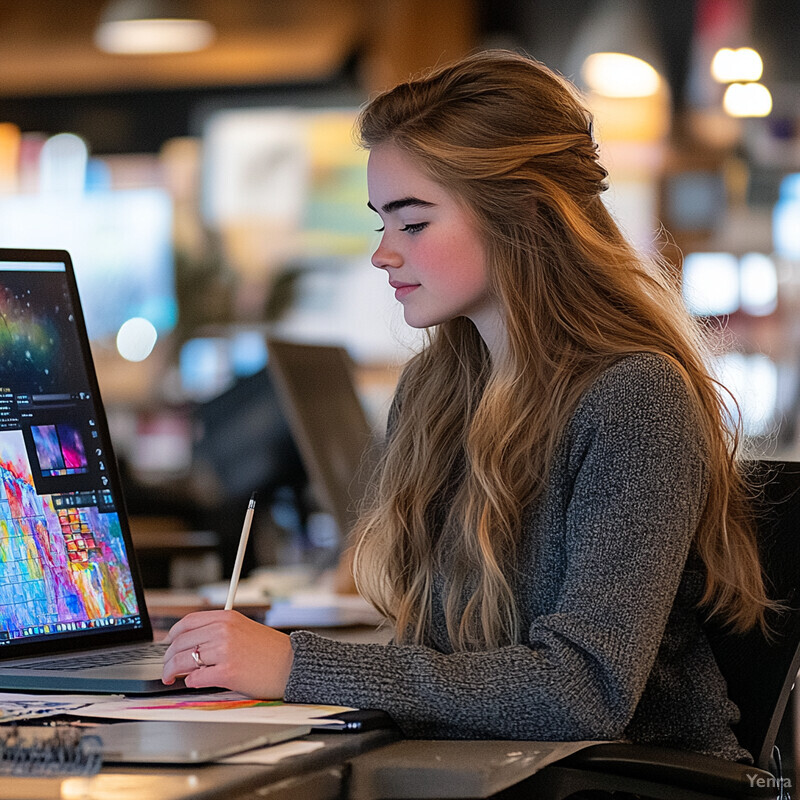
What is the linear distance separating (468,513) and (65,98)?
6.36 m

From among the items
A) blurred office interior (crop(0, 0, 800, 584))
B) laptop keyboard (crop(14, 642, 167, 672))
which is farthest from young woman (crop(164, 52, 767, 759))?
blurred office interior (crop(0, 0, 800, 584))

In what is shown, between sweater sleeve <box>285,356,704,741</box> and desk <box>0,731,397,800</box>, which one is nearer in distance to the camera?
desk <box>0,731,397,800</box>

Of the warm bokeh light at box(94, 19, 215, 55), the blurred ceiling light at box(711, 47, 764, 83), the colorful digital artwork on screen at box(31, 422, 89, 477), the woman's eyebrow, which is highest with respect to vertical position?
the warm bokeh light at box(94, 19, 215, 55)

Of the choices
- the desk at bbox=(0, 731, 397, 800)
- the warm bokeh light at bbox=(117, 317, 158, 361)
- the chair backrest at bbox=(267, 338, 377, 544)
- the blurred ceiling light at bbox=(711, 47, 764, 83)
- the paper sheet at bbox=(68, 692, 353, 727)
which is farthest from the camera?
the warm bokeh light at bbox=(117, 317, 158, 361)

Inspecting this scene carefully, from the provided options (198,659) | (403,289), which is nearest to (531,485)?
(403,289)

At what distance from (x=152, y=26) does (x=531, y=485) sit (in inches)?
186

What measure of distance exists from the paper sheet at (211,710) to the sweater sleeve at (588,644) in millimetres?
40

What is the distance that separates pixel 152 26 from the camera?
5.59 m

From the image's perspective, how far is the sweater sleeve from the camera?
115cm

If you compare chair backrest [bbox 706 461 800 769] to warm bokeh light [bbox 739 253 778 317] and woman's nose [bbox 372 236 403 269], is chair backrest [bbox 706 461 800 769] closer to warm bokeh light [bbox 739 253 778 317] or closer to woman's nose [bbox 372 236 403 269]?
woman's nose [bbox 372 236 403 269]

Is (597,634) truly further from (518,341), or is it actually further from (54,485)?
(54,485)

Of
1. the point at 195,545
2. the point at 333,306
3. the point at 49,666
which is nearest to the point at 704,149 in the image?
the point at 333,306

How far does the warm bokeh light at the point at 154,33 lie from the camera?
546 centimetres

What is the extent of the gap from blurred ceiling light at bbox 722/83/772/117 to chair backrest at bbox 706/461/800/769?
13.8 ft
